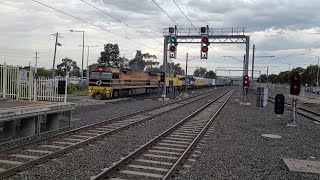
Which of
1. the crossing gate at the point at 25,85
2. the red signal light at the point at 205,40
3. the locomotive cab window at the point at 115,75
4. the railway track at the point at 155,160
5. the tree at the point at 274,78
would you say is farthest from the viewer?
the tree at the point at 274,78

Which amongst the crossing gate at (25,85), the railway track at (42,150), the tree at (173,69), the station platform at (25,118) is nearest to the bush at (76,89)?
the tree at (173,69)

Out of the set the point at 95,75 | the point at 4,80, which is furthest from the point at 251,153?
the point at 95,75

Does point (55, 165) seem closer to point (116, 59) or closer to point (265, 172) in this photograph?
point (265, 172)

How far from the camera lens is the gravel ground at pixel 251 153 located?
8453 millimetres

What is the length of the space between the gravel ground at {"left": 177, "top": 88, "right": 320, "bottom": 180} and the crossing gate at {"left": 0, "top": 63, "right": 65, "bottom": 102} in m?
6.23

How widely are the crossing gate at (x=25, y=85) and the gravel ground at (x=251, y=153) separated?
6228mm

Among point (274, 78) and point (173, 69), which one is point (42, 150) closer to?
point (173, 69)

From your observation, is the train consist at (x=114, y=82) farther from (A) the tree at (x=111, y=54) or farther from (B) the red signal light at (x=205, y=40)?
(A) the tree at (x=111, y=54)

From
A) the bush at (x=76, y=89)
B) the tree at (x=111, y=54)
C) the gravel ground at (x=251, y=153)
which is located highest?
the tree at (x=111, y=54)

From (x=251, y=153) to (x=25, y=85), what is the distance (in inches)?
330

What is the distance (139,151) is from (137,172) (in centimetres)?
204

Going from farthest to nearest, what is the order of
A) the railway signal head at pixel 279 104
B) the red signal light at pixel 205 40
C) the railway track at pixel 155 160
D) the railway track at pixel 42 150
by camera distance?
the red signal light at pixel 205 40, the railway signal head at pixel 279 104, the railway track at pixel 42 150, the railway track at pixel 155 160

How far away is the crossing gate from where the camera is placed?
13.3 m

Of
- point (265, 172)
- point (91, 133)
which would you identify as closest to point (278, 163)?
point (265, 172)
